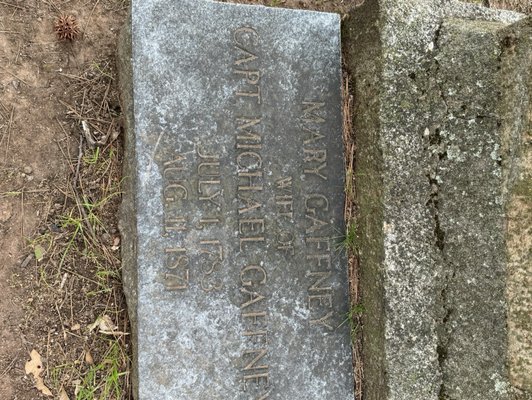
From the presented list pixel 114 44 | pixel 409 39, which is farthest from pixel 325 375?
pixel 114 44

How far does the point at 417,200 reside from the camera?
2068 mm

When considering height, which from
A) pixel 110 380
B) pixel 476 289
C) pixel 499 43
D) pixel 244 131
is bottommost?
pixel 110 380

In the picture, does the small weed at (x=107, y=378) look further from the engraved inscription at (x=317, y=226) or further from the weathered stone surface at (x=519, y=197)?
the weathered stone surface at (x=519, y=197)

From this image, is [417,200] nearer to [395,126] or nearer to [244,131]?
[395,126]

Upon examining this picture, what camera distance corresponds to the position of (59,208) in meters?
2.32

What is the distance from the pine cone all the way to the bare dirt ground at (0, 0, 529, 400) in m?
0.03

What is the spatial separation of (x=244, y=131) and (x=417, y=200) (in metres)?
0.75

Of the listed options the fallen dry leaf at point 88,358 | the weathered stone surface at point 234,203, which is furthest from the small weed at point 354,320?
the fallen dry leaf at point 88,358

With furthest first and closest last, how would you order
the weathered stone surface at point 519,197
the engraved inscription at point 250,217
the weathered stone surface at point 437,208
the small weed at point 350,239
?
the small weed at point 350,239, the engraved inscription at point 250,217, the weathered stone surface at point 437,208, the weathered stone surface at point 519,197

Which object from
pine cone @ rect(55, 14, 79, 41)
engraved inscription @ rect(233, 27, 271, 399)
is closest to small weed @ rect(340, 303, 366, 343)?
engraved inscription @ rect(233, 27, 271, 399)

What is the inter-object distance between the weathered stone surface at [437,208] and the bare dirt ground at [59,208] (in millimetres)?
1158

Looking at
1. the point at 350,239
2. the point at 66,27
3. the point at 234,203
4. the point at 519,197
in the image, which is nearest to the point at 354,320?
the point at 350,239

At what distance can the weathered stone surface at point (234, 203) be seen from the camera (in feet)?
6.75

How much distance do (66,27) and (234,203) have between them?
109cm
